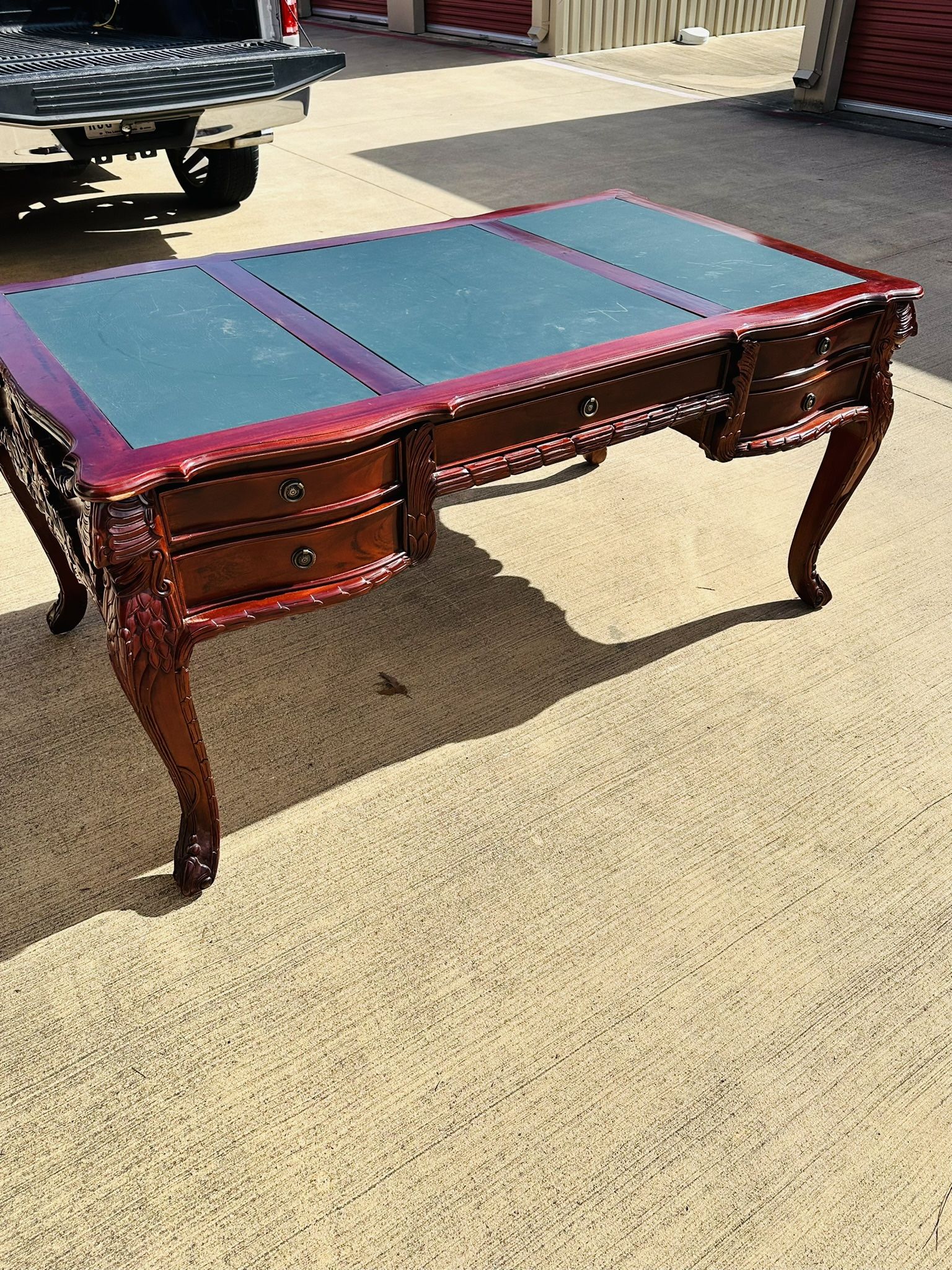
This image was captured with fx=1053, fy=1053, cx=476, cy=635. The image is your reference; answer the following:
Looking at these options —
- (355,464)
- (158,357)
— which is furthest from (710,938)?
(158,357)

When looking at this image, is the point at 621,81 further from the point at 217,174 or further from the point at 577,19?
the point at 217,174

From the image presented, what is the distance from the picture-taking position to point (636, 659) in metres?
2.47

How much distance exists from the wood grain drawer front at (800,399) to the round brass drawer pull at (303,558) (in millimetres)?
1000

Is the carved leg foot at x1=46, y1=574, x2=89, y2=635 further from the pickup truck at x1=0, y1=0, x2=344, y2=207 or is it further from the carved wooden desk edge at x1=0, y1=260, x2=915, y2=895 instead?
the pickup truck at x1=0, y1=0, x2=344, y2=207

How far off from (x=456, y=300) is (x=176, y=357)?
57cm

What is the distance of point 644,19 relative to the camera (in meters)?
10.7

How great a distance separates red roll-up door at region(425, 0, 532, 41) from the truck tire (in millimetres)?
6251

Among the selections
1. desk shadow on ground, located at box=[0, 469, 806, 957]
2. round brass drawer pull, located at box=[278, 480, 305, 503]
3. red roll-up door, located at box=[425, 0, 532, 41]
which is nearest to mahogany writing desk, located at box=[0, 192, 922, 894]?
round brass drawer pull, located at box=[278, 480, 305, 503]

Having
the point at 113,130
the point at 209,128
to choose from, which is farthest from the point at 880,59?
the point at 113,130

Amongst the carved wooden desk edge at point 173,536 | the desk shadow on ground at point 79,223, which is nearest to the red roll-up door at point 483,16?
the desk shadow on ground at point 79,223

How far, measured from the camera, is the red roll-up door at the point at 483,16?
10.4 m

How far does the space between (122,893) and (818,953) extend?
1233 mm

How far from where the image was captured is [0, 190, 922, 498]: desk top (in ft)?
5.40

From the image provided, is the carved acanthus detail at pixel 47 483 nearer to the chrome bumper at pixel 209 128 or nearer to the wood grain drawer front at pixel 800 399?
the wood grain drawer front at pixel 800 399
